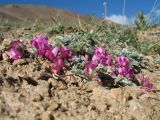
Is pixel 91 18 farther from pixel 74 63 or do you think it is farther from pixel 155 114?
pixel 155 114

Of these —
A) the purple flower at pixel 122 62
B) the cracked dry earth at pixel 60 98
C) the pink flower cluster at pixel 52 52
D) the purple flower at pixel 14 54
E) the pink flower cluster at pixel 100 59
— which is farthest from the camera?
the purple flower at pixel 122 62

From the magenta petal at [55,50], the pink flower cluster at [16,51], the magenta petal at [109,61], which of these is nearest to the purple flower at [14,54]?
the pink flower cluster at [16,51]

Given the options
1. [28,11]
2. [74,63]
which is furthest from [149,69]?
[28,11]

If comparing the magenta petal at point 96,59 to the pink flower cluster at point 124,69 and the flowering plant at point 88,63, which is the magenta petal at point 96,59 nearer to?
the flowering plant at point 88,63

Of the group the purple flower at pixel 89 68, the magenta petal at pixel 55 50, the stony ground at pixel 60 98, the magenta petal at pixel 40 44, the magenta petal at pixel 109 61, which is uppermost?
the magenta petal at pixel 40 44

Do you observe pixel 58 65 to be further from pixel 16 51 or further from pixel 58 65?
pixel 16 51

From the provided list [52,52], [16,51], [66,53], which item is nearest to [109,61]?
[66,53]
